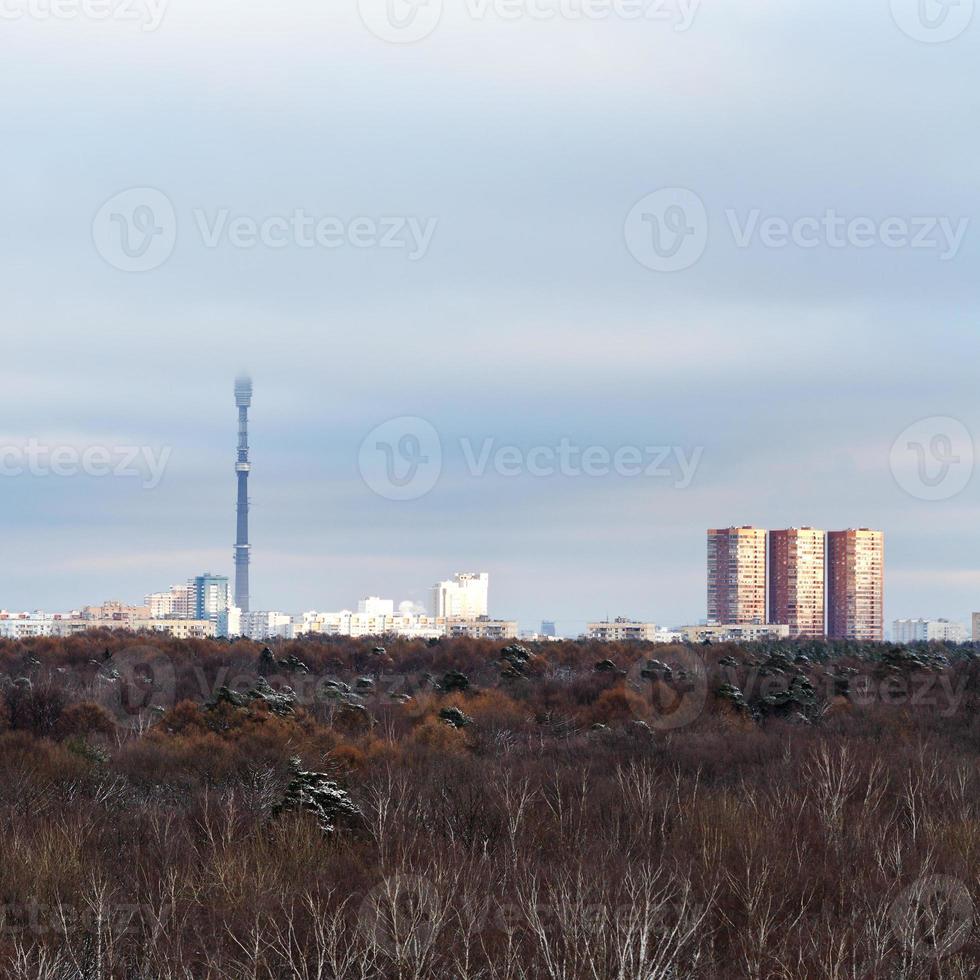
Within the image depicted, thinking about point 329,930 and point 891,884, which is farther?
point 891,884

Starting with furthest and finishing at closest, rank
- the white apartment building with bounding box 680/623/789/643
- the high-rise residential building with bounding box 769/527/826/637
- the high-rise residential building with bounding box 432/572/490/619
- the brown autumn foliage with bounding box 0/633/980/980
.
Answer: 1. the high-rise residential building with bounding box 432/572/490/619
2. the high-rise residential building with bounding box 769/527/826/637
3. the white apartment building with bounding box 680/623/789/643
4. the brown autumn foliage with bounding box 0/633/980/980

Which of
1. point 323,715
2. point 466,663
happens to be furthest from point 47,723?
point 466,663

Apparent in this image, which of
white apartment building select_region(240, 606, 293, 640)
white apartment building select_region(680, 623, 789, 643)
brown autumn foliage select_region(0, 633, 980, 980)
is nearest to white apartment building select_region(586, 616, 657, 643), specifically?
white apartment building select_region(680, 623, 789, 643)

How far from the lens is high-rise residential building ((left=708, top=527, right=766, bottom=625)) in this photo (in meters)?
116

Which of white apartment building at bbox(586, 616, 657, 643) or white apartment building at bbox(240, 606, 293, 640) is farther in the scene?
white apartment building at bbox(240, 606, 293, 640)

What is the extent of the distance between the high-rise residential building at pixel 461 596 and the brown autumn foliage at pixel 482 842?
125 m

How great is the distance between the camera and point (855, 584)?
11506 centimetres

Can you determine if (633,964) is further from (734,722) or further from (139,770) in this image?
A: (734,722)

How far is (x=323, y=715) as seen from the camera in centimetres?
2912

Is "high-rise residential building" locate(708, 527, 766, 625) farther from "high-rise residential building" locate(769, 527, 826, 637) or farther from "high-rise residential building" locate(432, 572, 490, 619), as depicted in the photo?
"high-rise residential building" locate(432, 572, 490, 619)

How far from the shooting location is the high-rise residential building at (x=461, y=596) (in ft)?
511

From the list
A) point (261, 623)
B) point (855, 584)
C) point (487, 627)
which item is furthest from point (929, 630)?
point (261, 623)

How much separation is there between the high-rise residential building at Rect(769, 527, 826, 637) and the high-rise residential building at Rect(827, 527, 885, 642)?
1335 mm

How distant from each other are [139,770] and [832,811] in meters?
11.0
